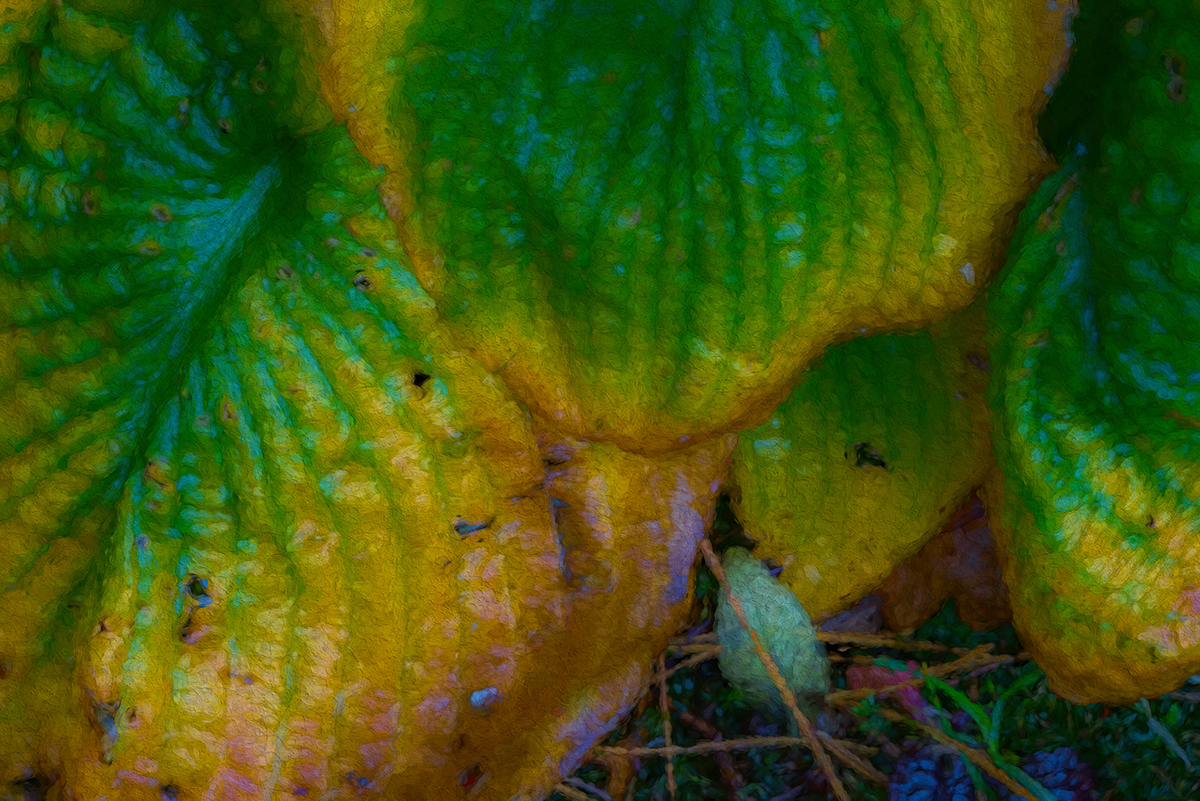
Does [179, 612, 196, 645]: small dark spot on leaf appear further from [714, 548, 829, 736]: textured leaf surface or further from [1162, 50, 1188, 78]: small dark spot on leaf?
[1162, 50, 1188, 78]: small dark spot on leaf

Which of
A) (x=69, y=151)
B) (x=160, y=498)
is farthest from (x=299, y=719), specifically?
(x=69, y=151)

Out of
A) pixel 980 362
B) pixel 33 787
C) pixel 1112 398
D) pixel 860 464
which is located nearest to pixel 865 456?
pixel 860 464

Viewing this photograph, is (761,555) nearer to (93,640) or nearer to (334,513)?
(334,513)

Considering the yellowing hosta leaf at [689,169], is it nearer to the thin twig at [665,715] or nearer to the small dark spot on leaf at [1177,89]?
the small dark spot on leaf at [1177,89]

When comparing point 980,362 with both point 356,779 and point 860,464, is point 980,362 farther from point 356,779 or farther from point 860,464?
point 356,779

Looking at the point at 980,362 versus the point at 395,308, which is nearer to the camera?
the point at 395,308

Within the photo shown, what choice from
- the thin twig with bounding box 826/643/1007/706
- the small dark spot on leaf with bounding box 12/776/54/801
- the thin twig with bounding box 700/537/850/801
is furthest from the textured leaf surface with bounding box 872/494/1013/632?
the small dark spot on leaf with bounding box 12/776/54/801
